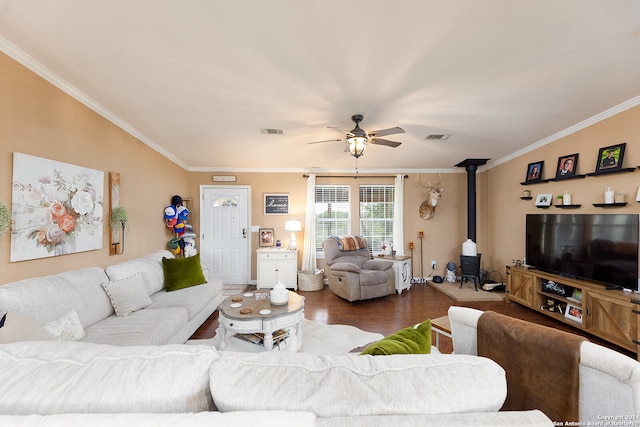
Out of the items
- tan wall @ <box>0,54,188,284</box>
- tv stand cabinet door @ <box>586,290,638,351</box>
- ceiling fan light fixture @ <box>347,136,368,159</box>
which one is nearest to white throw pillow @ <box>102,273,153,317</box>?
tan wall @ <box>0,54,188,284</box>

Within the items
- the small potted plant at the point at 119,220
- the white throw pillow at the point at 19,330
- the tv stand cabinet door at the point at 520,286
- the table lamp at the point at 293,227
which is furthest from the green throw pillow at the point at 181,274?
the tv stand cabinet door at the point at 520,286

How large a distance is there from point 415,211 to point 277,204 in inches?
114

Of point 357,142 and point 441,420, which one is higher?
point 357,142

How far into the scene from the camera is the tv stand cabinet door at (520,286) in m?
3.63

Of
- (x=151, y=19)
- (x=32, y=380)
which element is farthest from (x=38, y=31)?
(x=32, y=380)

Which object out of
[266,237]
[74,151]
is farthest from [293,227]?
[74,151]

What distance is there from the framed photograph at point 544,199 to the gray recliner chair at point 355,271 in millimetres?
2336

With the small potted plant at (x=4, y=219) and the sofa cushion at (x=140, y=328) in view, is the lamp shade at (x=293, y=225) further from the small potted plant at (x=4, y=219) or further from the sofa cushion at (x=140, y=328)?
the small potted plant at (x=4, y=219)

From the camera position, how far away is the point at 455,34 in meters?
1.85

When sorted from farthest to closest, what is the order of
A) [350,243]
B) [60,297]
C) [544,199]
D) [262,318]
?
1. [350,243]
2. [544,199]
3. [262,318]
4. [60,297]

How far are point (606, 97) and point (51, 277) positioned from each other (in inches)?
214

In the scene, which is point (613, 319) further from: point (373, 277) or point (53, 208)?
point (53, 208)

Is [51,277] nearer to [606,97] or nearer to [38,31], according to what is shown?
[38,31]

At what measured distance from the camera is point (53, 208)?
93.7 inches
